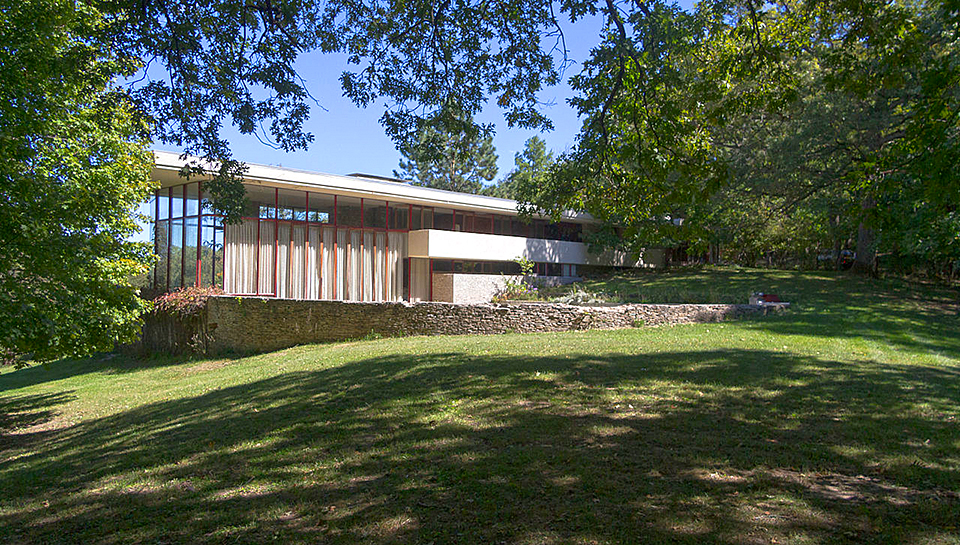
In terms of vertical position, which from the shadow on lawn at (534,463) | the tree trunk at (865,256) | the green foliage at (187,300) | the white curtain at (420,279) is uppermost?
the tree trunk at (865,256)

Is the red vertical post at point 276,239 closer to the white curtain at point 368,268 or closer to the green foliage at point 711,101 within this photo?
the white curtain at point 368,268

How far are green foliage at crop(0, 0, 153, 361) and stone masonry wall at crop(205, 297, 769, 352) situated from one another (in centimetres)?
662

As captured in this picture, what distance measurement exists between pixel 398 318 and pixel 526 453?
13.1 m

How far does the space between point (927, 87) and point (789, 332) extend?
9704mm

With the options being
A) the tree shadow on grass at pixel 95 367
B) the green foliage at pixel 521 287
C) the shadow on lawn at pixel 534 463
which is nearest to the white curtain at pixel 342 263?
the tree shadow on grass at pixel 95 367

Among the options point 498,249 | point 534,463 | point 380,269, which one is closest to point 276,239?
point 380,269

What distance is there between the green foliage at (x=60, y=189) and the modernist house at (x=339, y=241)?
20.9 feet

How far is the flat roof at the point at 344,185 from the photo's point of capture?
64.0ft

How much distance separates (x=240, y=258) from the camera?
21.1 meters

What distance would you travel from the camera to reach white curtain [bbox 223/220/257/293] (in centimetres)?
2078

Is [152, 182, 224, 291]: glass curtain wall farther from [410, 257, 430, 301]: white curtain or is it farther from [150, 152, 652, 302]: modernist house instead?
[410, 257, 430, 301]: white curtain

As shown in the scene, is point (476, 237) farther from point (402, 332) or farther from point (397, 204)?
point (402, 332)

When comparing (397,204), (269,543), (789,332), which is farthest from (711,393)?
(397,204)

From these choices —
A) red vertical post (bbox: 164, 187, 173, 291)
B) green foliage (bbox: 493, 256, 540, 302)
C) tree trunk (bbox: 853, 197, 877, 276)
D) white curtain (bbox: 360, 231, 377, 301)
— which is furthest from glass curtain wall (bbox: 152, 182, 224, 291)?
tree trunk (bbox: 853, 197, 877, 276)
